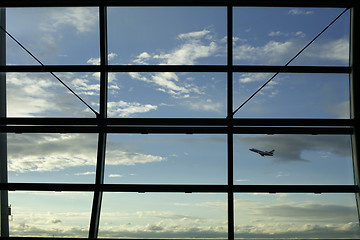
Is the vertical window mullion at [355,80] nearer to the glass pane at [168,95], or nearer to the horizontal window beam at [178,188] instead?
the horizontal window beam at [178,188]

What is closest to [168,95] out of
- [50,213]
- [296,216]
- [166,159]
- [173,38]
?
[173,38]

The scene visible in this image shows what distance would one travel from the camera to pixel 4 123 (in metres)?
5.47

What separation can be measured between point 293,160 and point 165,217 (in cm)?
214

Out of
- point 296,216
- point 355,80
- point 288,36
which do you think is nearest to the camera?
point 296,216

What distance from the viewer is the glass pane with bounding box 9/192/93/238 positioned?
17.3 feet

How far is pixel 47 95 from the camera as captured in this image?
559 cm

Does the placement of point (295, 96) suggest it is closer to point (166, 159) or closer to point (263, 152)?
point (263, 152)

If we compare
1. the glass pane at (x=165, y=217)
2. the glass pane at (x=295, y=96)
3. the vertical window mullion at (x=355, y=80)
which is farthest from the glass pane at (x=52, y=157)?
the vertical window mullion at (x=355, y=80)

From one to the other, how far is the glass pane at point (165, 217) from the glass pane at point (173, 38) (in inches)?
83.7

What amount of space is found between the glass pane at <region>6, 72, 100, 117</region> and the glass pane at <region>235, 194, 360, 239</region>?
2.86 m

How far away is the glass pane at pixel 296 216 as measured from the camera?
5238 mm

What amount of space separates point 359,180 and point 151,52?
3.71 metres
